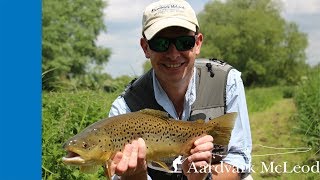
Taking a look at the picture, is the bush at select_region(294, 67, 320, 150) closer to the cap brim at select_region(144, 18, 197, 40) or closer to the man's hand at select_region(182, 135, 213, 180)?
the cap brim at select_region(144, 18, 197, 40)

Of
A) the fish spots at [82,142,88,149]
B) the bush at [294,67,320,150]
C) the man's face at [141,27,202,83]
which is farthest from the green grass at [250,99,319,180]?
the fish spots at [82,142,88,149]

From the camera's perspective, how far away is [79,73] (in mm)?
40281

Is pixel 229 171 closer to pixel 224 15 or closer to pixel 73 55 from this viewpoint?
pixel 73 55

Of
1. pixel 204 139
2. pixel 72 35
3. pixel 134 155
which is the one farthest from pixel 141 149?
pixel 72 35

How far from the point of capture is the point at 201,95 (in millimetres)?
3365

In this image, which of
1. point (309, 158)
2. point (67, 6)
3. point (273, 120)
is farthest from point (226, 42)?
point (309, 158)

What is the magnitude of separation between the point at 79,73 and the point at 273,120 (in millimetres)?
27969

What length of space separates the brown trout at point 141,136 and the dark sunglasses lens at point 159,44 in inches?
17.1

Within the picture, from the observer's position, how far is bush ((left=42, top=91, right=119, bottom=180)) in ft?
15.1

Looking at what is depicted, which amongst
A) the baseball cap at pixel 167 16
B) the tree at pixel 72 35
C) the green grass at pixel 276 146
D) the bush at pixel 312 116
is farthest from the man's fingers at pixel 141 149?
the tree at pixel 72 35

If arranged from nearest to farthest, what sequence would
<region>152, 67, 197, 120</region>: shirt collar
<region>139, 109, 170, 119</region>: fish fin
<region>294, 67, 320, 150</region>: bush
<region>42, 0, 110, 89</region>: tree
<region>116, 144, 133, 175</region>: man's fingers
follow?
<region>116, 144, 133, 175</region>: man's fingers → <region>139, 109, 170, 119</region>: fish fin → <region>152, 67, 197, 120</region>: shirt collar → <region>294, 67, 320, 150</region>: bush → <region>42, 0, 110, 89</region>: tree

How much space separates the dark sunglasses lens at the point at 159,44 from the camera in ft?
10.3

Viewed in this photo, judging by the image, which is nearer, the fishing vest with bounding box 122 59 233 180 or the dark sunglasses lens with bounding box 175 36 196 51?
the dark sunglasses lens with bounding box 175 36 196 51

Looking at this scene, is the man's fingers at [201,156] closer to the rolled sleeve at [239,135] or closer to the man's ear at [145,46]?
the rolled sleeve at [239,135]
